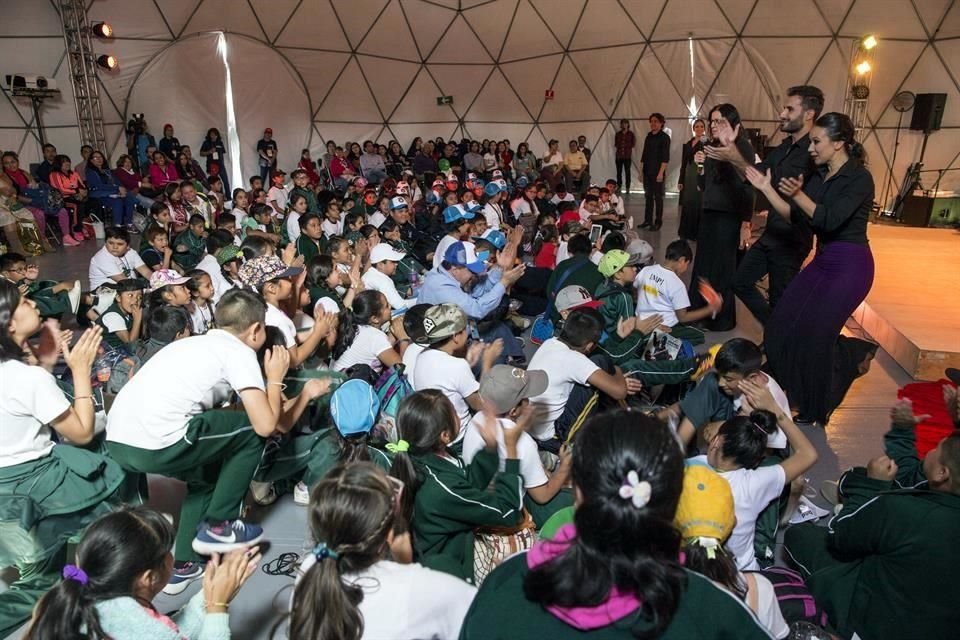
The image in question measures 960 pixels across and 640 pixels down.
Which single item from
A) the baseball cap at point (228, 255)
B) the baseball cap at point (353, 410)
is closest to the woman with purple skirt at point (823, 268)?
the baseball cap at point (353, 410)

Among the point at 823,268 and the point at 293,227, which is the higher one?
the point at 823,268

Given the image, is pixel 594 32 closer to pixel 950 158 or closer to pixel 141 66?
pixel 950 158

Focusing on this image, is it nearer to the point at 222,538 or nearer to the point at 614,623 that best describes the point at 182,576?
the point at 222,538

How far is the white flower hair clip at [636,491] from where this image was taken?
1.22 meters

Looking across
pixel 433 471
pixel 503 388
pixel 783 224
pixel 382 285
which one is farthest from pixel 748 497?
pixel 382 285

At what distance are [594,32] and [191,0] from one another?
8.72 metres

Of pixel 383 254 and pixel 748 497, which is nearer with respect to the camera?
pixel 748 497

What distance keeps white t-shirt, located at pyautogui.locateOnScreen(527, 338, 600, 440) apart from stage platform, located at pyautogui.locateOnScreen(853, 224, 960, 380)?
9.79 ft

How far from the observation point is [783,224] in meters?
4.38

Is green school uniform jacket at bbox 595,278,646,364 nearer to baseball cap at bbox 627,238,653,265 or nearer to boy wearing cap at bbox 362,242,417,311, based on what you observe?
baseball cap at bbox 627,238,653,265

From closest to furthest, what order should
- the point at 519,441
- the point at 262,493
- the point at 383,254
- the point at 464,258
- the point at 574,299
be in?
the point at 519,441, the point at 262,493, the point at 574,299, the point at 464,258, the point at 383,254

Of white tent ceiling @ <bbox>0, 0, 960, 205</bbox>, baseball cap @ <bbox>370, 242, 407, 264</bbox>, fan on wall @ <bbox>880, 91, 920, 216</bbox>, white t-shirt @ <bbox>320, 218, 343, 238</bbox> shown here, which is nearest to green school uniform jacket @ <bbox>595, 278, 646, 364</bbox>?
baseball cap @ <bbox>370, 242, 407, 264</bbox>

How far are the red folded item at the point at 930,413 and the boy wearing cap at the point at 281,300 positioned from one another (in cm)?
293

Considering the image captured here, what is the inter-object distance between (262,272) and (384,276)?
60.7 inches
